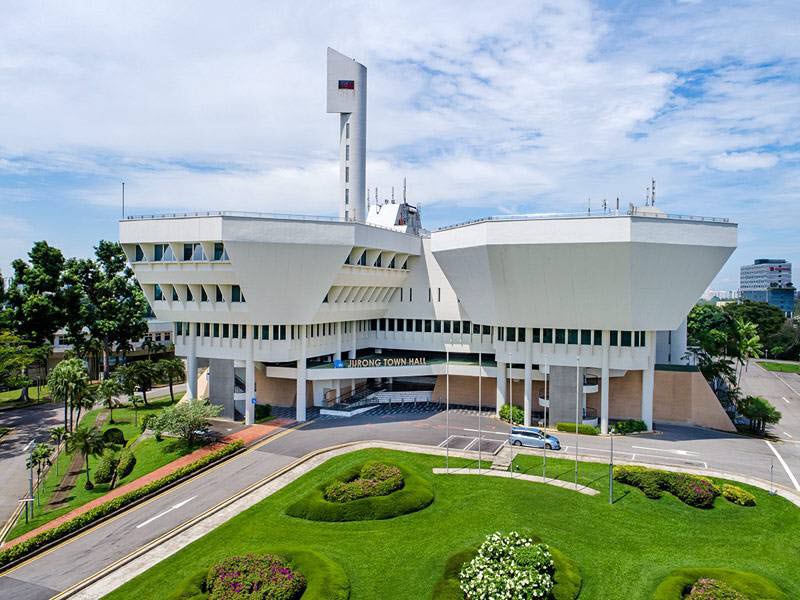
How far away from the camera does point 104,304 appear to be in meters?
73.5

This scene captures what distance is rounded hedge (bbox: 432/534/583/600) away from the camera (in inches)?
908

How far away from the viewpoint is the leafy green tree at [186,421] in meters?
44.0

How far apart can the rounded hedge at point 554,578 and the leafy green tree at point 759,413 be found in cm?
3612

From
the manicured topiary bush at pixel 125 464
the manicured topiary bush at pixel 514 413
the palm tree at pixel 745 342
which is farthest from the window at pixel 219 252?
the palm tree at pixel 745 342

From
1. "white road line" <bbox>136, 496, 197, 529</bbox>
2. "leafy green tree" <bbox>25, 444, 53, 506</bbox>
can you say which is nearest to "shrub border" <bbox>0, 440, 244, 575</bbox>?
"white road line" <bbox>136, 496, 197, 529</bbox>

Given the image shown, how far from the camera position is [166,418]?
4441cm

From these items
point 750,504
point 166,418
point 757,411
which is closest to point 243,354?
Answer: point 166,418

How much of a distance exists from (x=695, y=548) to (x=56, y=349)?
299 feet

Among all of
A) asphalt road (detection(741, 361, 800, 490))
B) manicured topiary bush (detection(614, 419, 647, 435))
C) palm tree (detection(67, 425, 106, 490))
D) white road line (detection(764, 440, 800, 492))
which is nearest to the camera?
white road line (detection(764, 440, 800, 492))

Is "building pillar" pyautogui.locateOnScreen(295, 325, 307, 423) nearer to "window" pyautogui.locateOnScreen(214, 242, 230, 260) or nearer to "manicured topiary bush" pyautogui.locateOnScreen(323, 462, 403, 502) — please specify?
"window" pyautogui.locateOnScreen(214, 242, 230, 260)

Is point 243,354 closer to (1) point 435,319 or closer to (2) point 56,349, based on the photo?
(1) point 435,319

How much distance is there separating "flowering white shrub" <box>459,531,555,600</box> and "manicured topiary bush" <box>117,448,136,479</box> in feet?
102

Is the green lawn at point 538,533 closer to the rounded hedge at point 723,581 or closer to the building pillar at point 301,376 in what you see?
the rounded hedge at point 723,581

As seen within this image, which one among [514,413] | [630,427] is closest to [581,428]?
[630,427]
